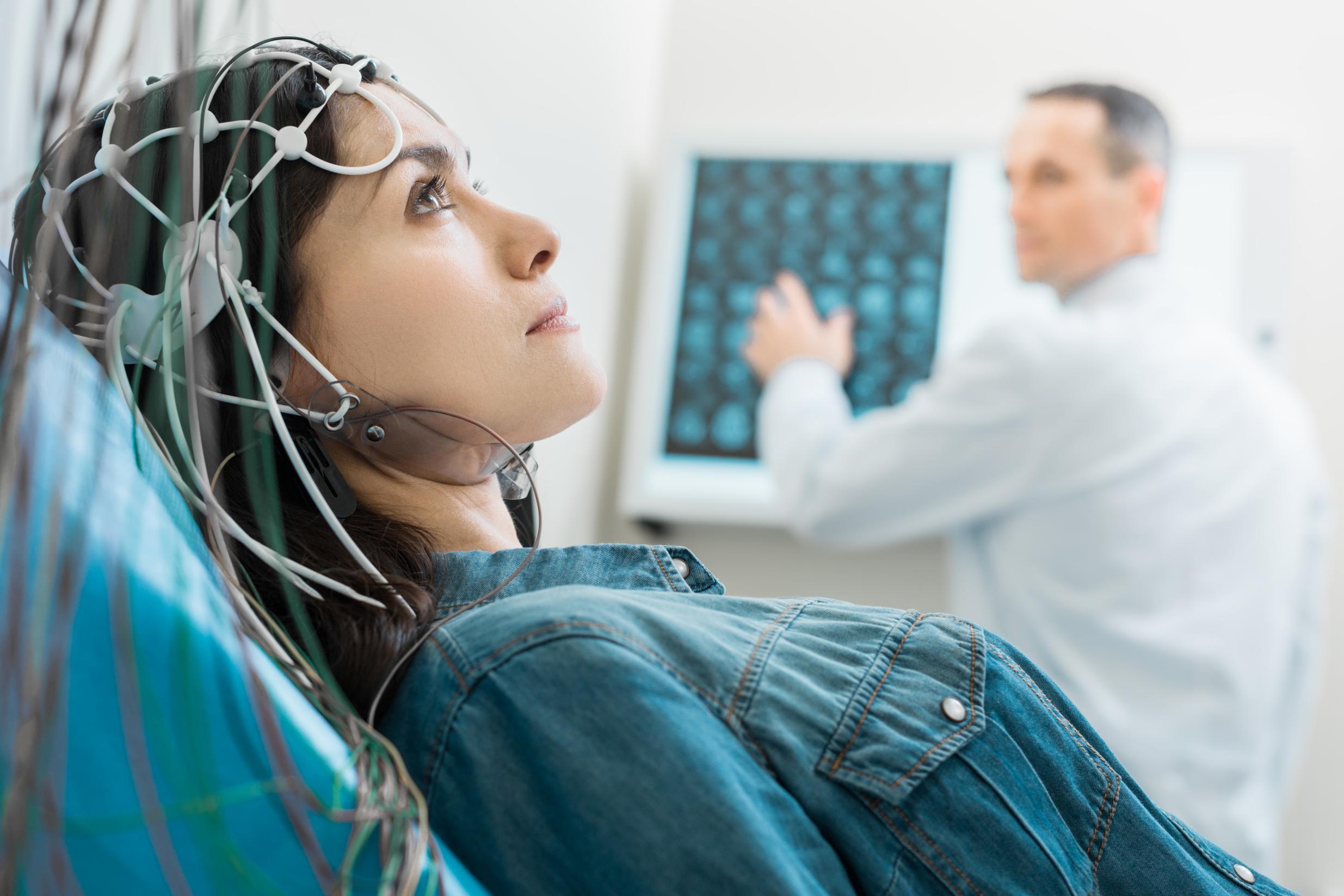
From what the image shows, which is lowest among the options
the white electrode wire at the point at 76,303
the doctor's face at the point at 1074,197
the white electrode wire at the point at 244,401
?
the white electrode wire at the point at 244,401

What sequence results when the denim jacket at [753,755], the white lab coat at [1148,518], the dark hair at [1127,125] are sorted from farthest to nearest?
the dark hair at [1127,125] → the white lab coat at [1148,518] → the denim jacket at [753,755]

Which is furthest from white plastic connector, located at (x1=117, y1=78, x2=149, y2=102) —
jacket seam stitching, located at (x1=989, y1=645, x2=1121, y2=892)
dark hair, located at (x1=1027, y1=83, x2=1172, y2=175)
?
Result: dark hair, located at (x1=1027, y1=83, x2=1172, y2=175)

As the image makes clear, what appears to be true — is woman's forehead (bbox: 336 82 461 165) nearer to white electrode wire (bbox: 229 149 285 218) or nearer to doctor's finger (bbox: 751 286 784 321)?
white electrode wire (bbox: 229 149 285 218)

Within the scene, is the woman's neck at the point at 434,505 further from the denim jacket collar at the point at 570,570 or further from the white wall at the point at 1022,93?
the white wall at the point at 1022,93

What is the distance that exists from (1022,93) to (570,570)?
1667mm

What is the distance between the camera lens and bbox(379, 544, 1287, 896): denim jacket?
0.55m

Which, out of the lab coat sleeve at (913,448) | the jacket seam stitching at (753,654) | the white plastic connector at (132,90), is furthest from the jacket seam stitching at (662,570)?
the lab coat sleeve at (913,448)

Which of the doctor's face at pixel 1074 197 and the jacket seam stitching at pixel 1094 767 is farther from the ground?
the doctor's face at pixel 1074 197

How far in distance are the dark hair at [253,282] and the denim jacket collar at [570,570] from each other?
0.07 feet

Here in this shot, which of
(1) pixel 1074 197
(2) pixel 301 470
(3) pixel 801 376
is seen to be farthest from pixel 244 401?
(1) pixel 1074 197

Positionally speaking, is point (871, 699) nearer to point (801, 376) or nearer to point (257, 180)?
point (257, 180)

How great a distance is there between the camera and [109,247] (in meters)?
0.78

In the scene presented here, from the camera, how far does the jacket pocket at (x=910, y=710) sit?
0.64m

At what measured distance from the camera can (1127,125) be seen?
5.93ft
